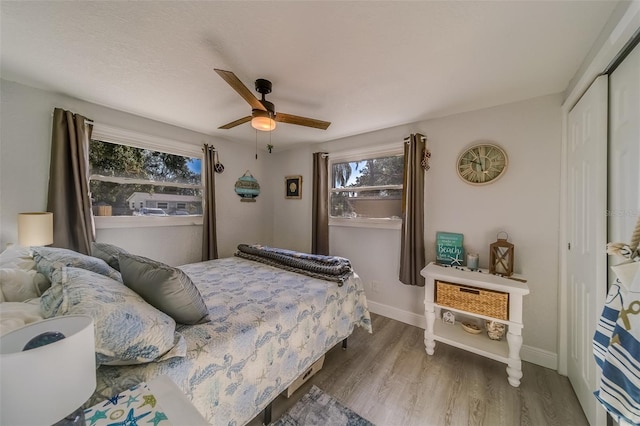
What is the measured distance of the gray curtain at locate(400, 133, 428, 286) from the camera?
248 centimetres

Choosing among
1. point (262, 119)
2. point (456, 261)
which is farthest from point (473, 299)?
point (262, 119)

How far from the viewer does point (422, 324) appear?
2.56 meters

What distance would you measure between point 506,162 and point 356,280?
5.96ft

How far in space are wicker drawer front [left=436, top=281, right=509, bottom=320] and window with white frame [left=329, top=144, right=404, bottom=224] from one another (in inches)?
40.4

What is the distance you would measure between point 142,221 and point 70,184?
0.69m

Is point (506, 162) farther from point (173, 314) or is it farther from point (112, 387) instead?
point (112, 387)

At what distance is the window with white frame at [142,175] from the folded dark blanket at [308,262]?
49.6 inches

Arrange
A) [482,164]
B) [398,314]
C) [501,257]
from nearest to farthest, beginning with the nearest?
[501,257] < [482,164] < [398,314]

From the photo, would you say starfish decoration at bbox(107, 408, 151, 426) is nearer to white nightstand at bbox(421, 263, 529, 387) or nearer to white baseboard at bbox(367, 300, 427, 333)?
white nightstand at bbox(421, 263, 529, 387)

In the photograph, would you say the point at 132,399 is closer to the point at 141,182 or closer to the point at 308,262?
the point at 308,262

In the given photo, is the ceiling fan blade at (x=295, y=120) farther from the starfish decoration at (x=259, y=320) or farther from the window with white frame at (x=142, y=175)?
the window with white frame at (x=142, y=175)

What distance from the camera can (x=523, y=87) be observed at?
183cm

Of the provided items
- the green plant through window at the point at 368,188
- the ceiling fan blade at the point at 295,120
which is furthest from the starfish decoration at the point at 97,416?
the green plant through window at the point at 368,188

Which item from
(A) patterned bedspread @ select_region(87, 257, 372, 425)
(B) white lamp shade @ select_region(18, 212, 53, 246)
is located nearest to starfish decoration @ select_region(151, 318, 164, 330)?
(A) patterned bedspread @ select_region(87, 257, 372, 425)
